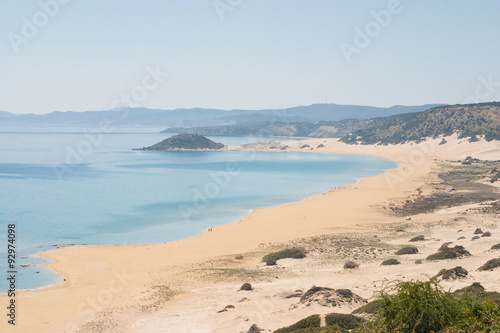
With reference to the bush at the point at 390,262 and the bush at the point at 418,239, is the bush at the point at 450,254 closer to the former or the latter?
the bush at the point at 390,262

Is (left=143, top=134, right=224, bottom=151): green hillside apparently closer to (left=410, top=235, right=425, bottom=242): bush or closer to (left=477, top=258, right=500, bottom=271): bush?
(left=410, top=235, right=425, bottom=242): bush

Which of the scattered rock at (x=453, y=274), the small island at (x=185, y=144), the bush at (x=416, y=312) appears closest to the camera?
the bush at (x=416, y=312)

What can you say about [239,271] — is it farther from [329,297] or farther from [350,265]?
[329,297]

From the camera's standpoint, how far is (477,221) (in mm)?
39750

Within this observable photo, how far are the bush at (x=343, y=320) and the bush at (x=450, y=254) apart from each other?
1263cm

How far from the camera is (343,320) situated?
1587 cm

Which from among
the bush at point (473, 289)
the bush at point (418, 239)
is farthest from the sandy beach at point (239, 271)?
the bush at point (473, 289)

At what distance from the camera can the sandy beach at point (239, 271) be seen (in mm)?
19734

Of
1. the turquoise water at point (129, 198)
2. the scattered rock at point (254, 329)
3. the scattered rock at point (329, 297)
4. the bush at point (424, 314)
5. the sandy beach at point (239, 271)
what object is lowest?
the turquoise water at point (129, 198)

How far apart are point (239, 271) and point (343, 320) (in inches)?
478

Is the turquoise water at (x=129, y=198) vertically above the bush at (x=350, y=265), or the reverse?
the bush at (x=350, y=265)

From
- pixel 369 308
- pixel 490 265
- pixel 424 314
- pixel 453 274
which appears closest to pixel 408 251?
pixel 490 265

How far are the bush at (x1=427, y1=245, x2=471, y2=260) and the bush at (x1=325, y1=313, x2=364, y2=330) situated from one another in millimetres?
12631

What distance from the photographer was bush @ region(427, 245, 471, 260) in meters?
26.4
